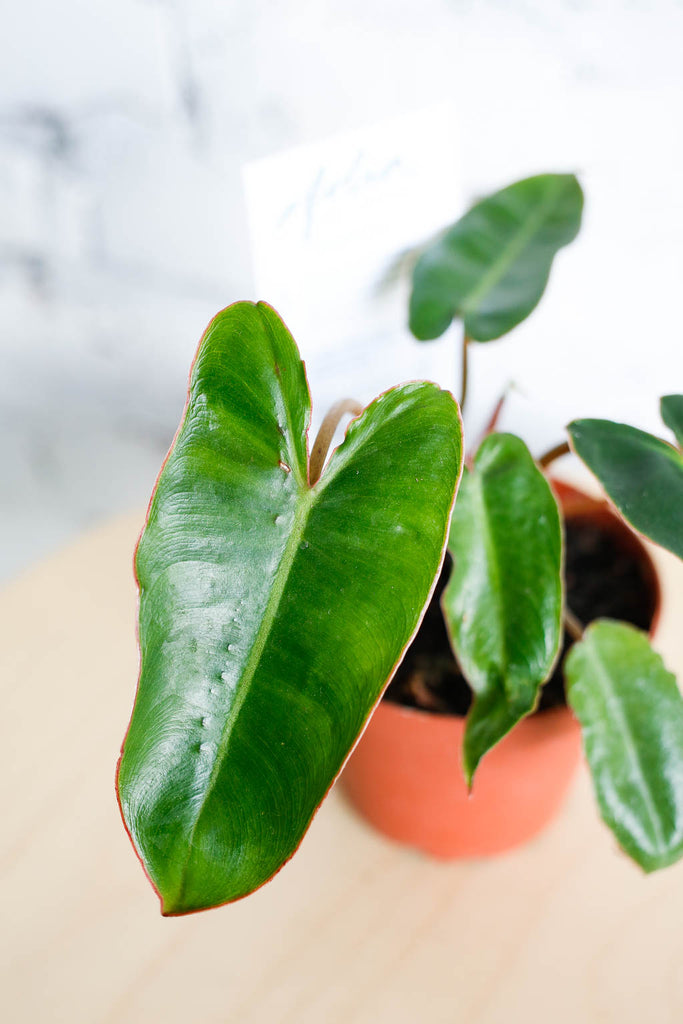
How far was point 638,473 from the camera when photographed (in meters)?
0.36

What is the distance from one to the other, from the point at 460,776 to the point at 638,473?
0.67 ft

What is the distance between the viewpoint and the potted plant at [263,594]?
0.27 meters

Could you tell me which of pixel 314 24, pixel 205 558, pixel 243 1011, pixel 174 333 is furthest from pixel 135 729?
pixel 174 333

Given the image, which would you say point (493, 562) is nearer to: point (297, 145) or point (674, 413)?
point (674, 413)

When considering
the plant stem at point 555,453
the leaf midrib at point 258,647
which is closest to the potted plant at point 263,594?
the leaf midrib at point 258,647

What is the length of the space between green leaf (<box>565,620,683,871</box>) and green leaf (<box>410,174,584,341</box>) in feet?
0.60

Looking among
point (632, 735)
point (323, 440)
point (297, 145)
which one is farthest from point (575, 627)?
point (297, 145)

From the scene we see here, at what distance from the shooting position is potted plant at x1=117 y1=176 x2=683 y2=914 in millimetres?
271

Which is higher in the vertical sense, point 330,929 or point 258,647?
point 258,647

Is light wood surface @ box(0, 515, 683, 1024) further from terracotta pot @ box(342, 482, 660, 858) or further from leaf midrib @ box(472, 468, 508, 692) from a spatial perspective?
leaf midrib @ box(472, 468, 508, 692)

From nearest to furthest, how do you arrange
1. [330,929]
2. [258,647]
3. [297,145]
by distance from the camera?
1. [258,647]
2. [330,929]
3. [297,145]

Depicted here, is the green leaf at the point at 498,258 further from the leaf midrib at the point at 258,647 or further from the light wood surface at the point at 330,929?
the light wood surface at the point at 330,929

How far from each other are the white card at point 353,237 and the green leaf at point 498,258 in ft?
0.11

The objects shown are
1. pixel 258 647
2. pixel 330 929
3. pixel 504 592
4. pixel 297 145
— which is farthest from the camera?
pixel 297 145
